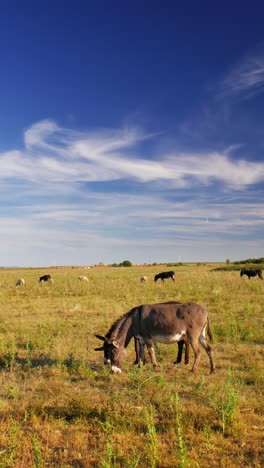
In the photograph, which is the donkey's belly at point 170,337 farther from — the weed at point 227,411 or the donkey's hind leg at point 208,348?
the weed at point 227,411

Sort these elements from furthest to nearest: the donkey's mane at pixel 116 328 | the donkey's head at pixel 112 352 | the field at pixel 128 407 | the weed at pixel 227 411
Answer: the donkey's mane at pixel 116 328
the donkey's head at pixel 112 352
the weed at pixel 227 411
the field at pixel 128 407

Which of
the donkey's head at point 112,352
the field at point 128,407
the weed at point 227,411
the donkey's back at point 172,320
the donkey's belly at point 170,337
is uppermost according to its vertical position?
the donkey's back at point 172,320

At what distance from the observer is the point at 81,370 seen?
31.7ft

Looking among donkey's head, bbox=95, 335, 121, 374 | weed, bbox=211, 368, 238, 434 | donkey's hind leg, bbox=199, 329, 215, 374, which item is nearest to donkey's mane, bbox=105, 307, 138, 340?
donkey's head, bbox=95, 335, 121, 374

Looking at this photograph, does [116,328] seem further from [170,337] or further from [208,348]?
[208,348]

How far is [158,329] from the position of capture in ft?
31.2

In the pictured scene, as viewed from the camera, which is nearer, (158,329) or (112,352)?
(112,352)

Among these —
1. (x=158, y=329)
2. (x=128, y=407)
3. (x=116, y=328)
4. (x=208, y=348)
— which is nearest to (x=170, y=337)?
(x=158, y=329)

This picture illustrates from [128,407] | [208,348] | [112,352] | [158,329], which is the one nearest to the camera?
[128,407]

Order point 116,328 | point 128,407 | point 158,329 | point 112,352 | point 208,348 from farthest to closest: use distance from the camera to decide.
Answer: point 116,328 < point 208,348 < point 158,329 < point 112,352 < point 128,407

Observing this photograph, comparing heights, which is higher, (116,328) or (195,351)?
(116,328)

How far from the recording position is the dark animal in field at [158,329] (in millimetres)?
9430

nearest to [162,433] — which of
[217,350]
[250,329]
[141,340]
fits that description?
[141,340]

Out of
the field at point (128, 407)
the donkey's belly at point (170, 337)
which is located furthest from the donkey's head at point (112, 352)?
the donkey's belly at point (170, 337)
